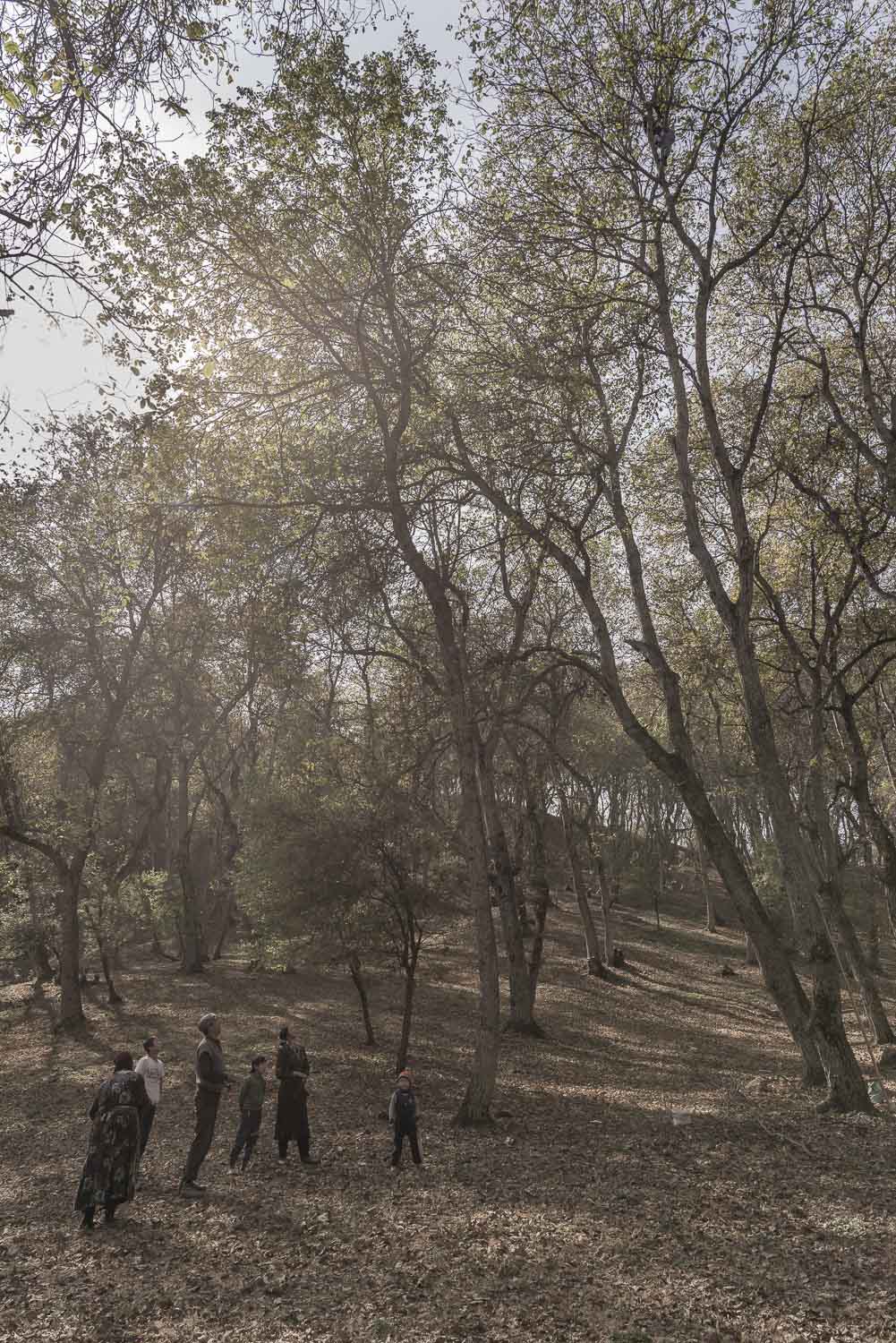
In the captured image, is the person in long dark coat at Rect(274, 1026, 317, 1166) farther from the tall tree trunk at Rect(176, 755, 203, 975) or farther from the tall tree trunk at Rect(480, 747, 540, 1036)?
the tall tree trunk at Rect(176, 755, 203, 975)

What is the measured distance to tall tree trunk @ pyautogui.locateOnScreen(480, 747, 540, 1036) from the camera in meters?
18.7

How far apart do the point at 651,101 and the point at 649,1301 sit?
14.0 meters

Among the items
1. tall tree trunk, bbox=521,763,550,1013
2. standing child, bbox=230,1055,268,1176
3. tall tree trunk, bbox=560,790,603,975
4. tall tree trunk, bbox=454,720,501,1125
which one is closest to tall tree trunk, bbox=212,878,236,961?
tall tree trunk, bbox=521,763,550,1013

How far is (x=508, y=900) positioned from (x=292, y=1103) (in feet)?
29.9

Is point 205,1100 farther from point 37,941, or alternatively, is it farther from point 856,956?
point 37,941

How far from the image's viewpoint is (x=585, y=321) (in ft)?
44.4

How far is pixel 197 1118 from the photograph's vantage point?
9.53 m

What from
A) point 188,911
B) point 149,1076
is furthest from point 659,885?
point 149,1076

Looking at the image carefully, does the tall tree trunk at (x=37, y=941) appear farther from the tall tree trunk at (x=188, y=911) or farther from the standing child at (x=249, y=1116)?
the standing child at (x=249, y=1116)

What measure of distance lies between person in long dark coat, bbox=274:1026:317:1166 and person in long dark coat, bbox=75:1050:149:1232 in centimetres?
267

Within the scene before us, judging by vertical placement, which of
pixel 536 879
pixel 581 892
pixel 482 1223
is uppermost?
pixel 536 879

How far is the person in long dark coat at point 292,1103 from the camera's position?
11.1 m

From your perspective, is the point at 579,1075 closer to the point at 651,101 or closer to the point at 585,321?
the point at 585,321

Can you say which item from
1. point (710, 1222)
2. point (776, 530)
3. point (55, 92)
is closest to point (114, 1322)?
point (710, 1222)
